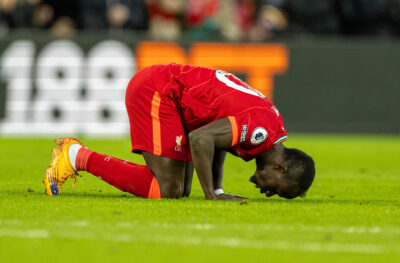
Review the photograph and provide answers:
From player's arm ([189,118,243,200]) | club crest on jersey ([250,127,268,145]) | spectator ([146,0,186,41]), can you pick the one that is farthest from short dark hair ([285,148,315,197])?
spectator ([146,0,186,41])

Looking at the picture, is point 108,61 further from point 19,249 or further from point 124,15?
point 19,249

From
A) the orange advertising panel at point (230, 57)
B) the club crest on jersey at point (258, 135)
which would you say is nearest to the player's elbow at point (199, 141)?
the club crest on jersey at point (258, 135)

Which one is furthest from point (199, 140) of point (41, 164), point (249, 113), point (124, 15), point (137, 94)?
point (124, 15)

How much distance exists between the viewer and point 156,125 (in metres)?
7.05

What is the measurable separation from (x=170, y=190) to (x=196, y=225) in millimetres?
1660

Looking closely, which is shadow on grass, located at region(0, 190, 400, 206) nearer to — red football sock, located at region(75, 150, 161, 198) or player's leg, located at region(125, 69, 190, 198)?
red football sock, located at region(75, 150, 161, 198)

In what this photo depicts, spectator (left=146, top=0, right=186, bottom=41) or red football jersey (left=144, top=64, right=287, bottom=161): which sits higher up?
red football jersey (left=144, top=64, right=287, bottom=161)

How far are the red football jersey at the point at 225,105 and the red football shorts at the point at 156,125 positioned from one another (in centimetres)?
8

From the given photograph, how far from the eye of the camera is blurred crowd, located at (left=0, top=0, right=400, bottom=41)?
17.7 m

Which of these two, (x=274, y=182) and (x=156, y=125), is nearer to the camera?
(x=274, y=182)

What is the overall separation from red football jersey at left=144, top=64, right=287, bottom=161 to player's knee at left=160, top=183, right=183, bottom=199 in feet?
1.69

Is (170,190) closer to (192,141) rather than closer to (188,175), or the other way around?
(188,175)

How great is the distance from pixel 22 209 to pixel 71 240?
138 cm

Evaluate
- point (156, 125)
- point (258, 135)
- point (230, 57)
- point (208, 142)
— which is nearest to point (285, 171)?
point (258, 135)
